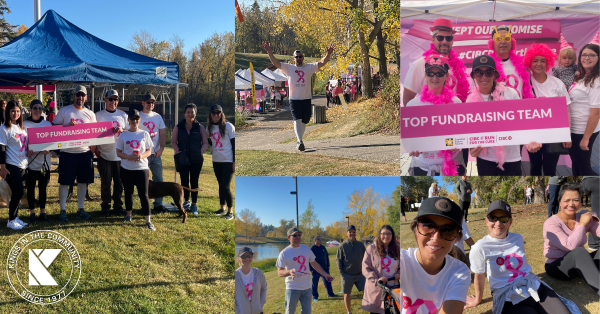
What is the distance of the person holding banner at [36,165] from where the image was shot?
5.02m

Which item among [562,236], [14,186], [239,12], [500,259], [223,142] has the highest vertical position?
[239,12]

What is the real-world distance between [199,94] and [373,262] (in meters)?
8.24

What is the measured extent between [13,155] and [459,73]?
4.80 metres

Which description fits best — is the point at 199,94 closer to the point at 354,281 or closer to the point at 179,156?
the point at 179,156

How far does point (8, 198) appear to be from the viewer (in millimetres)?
5277

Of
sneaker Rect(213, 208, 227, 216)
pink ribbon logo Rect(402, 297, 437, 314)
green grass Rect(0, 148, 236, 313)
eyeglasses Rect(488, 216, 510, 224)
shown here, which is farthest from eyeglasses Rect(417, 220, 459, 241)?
sneaker Rect(213, 208, 227, 216)

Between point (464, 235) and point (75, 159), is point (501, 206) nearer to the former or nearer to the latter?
point (464, 235)

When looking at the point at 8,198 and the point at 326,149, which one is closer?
the point at 326,149

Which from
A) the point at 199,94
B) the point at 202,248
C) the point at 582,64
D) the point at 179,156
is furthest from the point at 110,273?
the point at 199,94

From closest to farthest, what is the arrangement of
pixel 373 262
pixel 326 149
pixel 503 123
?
1. pixel 503 123
2. pixel 373 262
3. pixel 326 149

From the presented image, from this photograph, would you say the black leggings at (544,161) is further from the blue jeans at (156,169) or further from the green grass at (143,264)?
the blue jeans at (156,169)

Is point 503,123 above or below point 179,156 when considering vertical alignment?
above

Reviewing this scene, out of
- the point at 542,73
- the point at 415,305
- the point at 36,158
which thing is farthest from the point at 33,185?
the point at 542,73

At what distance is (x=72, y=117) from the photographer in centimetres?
510
